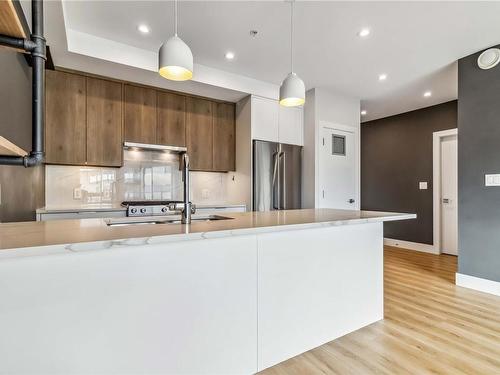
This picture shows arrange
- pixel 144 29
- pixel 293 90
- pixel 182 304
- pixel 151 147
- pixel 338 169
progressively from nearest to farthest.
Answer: pixel 182 304
pixel 293 90
pixel 144 29
pixel 151 147
pixel 338 169

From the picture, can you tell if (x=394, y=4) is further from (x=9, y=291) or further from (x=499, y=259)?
(x=9, y=291)

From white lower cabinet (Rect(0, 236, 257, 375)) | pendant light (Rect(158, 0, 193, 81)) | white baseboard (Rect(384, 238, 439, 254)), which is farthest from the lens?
white baseboard (Rect(384, 238, 439, 254))

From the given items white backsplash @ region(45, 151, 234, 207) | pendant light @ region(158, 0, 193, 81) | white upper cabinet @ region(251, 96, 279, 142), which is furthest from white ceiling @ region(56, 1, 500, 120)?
white backsplash @ region(45, 151, 234, 207)

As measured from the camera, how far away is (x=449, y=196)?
4652mm

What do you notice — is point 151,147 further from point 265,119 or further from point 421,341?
point 421,341

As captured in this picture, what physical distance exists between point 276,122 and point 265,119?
Result: 0.61 feet

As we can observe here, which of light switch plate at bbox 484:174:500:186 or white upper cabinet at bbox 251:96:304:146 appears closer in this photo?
light switch plate at bbox 484:174:500:186

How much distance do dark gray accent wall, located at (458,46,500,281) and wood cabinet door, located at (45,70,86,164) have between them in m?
4.25

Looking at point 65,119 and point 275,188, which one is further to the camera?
point 275,188

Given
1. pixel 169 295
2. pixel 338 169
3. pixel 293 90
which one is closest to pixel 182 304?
pixel 169 295

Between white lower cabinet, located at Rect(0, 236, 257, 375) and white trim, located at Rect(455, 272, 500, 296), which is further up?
white lower cabinet, located at Rect(0, 236, 257, 375)

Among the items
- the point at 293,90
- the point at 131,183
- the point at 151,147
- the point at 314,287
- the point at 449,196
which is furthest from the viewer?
the point at 449,196

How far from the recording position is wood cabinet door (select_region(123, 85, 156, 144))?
131 inches

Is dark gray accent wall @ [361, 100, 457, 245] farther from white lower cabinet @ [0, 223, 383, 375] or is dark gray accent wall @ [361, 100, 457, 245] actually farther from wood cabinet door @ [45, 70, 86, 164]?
wood cabinet door @ [45, 70, 86, 164]
